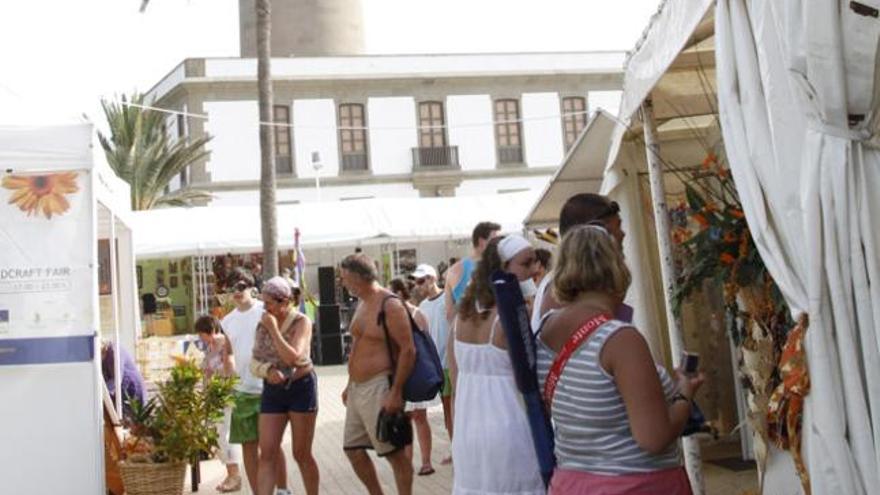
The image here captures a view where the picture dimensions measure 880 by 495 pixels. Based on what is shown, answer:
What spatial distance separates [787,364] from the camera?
9.65 feet

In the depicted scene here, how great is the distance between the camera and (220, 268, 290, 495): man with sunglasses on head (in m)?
6.61

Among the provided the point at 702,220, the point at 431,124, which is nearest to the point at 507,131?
the point at 431,124

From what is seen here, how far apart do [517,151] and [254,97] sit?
11.0m

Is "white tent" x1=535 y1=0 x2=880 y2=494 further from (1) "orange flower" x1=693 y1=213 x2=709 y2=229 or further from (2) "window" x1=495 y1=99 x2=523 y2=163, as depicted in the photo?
(2) "window" x1=495 y1=99 x2=523 y2=163

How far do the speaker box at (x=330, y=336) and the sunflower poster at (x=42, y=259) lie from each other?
12802 millimetres

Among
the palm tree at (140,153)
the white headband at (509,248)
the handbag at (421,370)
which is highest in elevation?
the palm tree at (140,153)

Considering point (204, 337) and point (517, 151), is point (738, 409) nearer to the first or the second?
point (204, 337)

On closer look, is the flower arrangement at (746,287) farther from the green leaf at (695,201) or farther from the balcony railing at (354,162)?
the balcony railing at (354,162)

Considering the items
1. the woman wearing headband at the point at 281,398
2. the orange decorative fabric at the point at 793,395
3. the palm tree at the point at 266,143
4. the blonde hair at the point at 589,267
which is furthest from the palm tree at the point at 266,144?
the blonde hair at the point at 589,267

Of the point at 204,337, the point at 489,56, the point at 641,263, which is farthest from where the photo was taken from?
the point at 489,56

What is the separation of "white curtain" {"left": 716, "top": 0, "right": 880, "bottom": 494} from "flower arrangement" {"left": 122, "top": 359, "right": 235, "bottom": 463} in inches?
198

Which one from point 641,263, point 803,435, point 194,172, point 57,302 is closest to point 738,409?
point 641,263

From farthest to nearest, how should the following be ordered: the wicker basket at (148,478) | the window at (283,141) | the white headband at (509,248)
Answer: the window at (283,141)
the wicker basket at (148,478)
the white headband at (509,248)

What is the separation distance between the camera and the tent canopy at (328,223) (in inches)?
762
